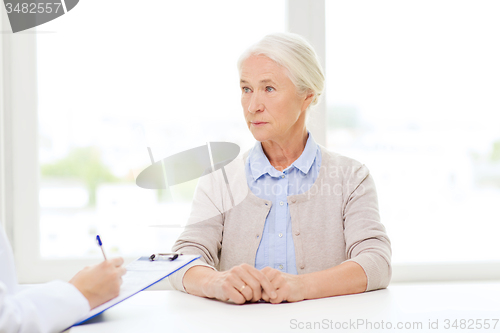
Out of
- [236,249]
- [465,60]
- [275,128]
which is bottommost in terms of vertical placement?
[236,249]

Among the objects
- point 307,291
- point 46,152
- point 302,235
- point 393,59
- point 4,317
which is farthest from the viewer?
point 393,59

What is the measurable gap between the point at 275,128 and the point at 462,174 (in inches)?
42.9

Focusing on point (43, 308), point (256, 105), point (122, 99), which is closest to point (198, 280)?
point (43, 308)

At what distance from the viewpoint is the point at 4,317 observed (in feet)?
2.21

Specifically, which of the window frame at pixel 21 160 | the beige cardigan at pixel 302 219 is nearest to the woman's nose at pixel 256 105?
the beige cardigan at pixel 302 219

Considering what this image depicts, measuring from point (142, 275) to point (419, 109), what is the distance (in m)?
1.51

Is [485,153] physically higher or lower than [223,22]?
lower

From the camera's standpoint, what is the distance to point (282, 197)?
140cm

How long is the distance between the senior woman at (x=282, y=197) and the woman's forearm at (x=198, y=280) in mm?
126

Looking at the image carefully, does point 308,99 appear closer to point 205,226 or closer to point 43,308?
point 205,226

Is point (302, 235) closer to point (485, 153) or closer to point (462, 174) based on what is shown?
point (462, 174)

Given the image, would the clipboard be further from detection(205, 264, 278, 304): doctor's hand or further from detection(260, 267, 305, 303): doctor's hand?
detection(260, 267, 305, 303): doctor's hand

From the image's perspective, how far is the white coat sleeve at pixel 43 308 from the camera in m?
0.69

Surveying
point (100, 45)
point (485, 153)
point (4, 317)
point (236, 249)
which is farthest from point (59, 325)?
point (485, 153)
